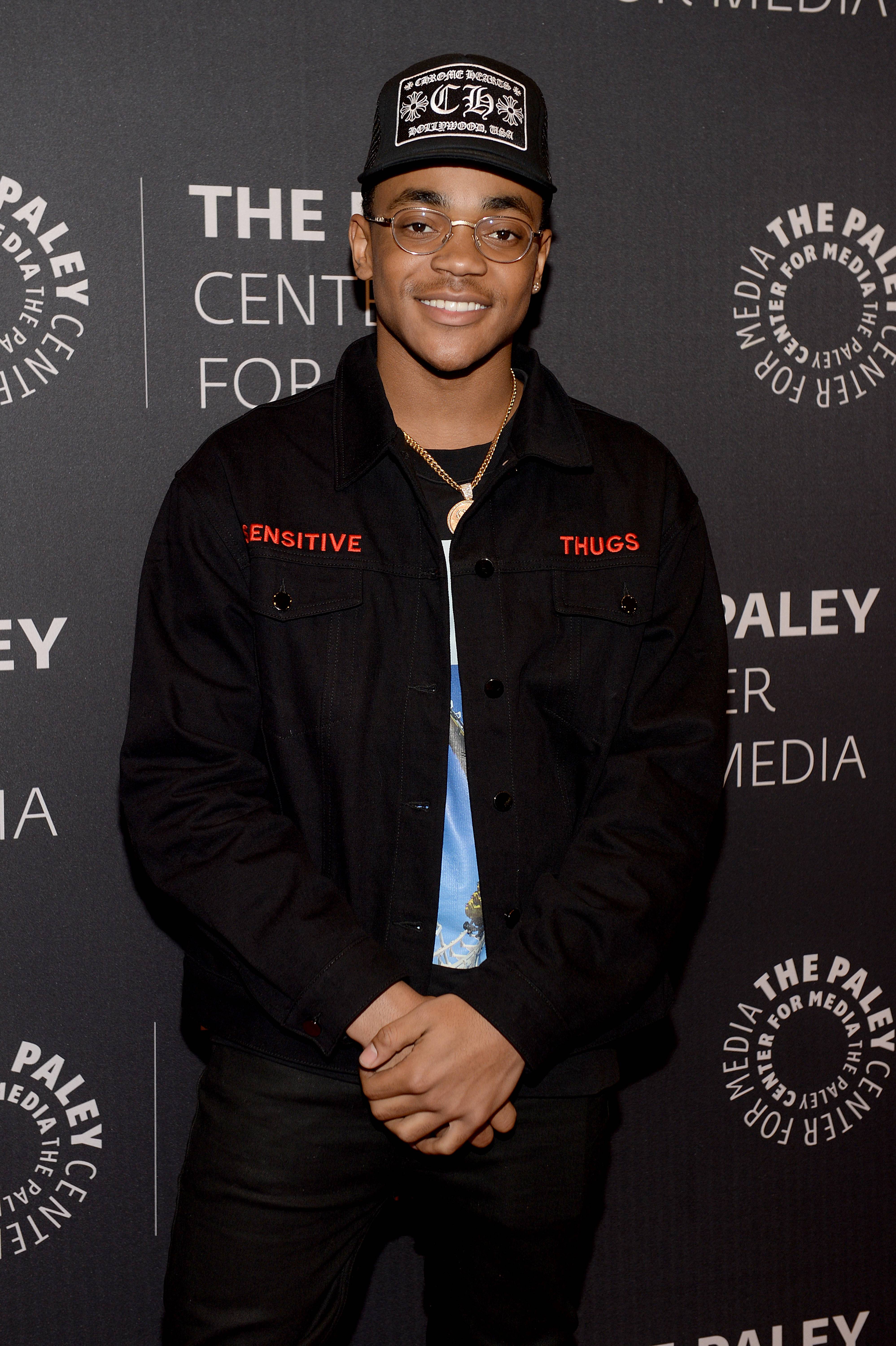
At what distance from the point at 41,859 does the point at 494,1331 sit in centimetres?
94

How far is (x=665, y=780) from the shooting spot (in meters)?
1.64

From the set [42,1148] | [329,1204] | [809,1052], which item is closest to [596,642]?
[329,1204]

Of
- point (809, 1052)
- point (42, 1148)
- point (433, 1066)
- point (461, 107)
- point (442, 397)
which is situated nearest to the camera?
point (433, 1066)

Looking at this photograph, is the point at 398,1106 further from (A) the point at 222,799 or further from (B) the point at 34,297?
(B) the point at 34,297

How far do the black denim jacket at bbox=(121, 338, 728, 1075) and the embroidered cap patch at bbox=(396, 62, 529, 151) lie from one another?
32 centimetres

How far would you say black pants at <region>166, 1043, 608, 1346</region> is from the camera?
1.59 metres

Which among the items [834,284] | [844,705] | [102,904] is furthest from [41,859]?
[834,284]

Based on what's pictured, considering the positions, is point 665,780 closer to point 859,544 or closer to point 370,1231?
point 370,1231

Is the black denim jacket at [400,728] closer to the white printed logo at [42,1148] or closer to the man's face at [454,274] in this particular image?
the man's face at [454,274]

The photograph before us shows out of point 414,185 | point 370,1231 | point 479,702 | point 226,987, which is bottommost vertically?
point 370,1231

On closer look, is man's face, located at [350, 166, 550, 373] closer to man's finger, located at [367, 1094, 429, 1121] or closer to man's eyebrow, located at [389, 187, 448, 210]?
man's eyebrow, located at [389, 187, 448, 210]

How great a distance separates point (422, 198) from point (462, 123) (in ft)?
0.32

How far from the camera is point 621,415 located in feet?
7.07

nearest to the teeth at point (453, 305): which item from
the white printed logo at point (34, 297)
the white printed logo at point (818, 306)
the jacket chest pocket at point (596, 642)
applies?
the jacket chest pocket at point (596, 642)
